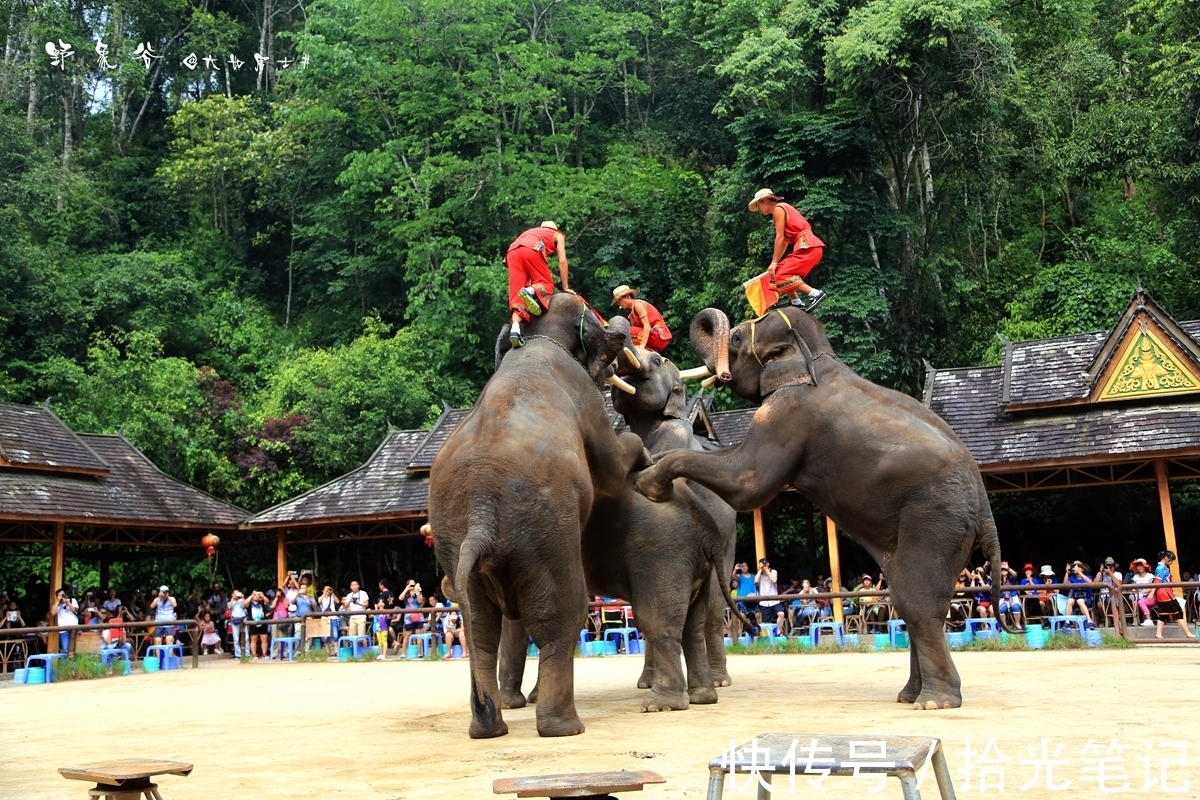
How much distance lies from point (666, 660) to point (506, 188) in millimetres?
33882

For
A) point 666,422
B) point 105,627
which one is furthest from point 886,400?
point 105,627

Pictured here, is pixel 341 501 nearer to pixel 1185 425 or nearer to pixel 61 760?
Answer: pixel 1185 425

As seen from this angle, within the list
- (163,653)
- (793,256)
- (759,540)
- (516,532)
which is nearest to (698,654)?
(516,532)

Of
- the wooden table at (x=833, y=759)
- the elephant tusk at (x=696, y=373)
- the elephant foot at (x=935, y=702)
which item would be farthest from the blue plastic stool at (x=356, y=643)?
the wooden table at (x=833, y=759)

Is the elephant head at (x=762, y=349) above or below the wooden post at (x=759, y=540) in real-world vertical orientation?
above

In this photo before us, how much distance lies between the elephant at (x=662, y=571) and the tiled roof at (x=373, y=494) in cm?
1576

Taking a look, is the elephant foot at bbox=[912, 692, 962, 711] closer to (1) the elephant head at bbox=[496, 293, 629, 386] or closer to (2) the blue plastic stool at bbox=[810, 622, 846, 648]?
(1) the elephant head at bbox=[496, 293, 629, 386]

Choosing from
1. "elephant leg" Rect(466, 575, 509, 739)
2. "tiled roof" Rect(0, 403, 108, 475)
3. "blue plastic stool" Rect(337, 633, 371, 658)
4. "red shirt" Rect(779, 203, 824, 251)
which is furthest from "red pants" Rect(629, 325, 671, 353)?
"tiled roof" Rect(0, 403, 108, 475)

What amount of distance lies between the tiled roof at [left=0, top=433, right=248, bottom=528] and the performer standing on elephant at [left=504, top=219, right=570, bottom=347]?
53.2 ft

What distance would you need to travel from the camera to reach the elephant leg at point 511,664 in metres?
9.65

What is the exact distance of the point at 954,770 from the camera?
18.4 feet

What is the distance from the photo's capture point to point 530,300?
29.7 ft

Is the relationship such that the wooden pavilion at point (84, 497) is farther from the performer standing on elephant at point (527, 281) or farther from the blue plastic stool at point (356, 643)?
the performer standing on elephant at point (527, 281)

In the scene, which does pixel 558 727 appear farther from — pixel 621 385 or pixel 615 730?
pixel 621 385
